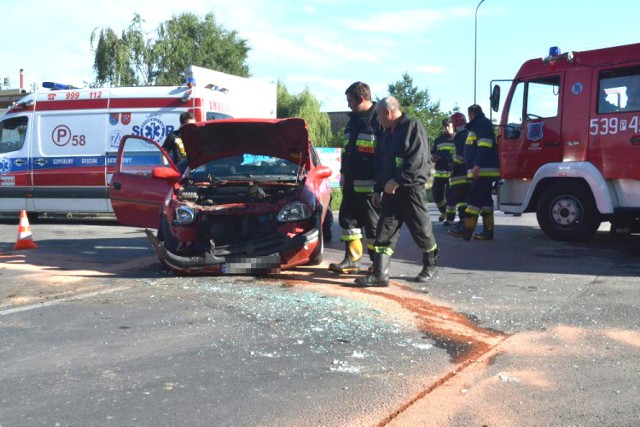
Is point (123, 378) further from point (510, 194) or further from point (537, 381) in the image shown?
point (510, 194)

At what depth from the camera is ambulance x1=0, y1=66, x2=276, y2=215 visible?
40.5 feet

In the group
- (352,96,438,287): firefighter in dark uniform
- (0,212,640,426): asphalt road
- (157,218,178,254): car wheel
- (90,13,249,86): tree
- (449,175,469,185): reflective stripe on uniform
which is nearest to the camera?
(0,212,640,426): asphalt road

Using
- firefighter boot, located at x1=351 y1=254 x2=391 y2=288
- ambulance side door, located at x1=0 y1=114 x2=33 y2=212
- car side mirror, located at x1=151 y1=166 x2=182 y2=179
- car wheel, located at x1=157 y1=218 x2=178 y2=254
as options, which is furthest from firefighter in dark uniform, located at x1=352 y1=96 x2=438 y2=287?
ambulance side door, located at x1=0 y1=114 x2=33 y2=212

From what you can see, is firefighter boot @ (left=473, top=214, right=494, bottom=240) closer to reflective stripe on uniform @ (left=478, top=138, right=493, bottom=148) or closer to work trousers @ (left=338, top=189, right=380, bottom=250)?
reflective stripe on uniform @ (left=478, top=138, right=493, bottom=148)

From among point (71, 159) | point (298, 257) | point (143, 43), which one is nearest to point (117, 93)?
point (71, 159)

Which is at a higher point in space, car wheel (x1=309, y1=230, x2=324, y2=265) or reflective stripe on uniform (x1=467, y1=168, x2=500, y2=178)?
reflective stripe on uniform (x1=467, y1=168, x2=500, y2=178)

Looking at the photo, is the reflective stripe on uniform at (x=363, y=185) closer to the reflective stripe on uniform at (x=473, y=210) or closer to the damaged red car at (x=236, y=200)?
the damaged red car at (x=236, y=200)

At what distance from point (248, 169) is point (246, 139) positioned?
388 mm

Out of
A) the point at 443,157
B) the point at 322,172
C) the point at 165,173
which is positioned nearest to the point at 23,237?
the point at 165,173

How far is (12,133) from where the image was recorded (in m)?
13.1

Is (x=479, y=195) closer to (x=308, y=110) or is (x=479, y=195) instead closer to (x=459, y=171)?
(x=459, y=171)

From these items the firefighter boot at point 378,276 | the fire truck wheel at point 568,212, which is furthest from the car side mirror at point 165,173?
the fire truck wheel at point 568,212

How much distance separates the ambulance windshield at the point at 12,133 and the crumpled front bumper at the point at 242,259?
7943 millimetres

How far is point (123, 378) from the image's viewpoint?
3809 mm
